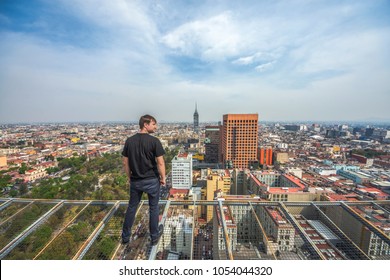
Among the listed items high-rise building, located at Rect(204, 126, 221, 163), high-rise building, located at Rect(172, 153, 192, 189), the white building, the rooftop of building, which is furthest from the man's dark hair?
high-rise building, located at Rect(204, 126, 221, 163)

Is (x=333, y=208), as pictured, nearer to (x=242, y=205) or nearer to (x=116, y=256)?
(x=242, y=205)

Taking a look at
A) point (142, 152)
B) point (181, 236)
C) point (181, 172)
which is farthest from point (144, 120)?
point (181, 172)

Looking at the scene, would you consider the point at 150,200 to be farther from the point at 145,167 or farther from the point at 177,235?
the point at 177,235

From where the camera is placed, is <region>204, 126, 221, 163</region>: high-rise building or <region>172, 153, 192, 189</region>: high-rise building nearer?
<region>172, 153, 192, 189</region>: high-rise building

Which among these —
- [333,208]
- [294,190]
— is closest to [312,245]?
[333,208]

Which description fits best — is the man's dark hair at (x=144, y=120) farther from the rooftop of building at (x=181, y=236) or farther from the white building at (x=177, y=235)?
the white building at (x=177, y=235)

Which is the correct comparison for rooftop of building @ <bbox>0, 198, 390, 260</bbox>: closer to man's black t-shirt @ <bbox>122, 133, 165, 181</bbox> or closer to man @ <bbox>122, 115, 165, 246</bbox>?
man @ <bbox>122, 115, 165, 246</bbox>
